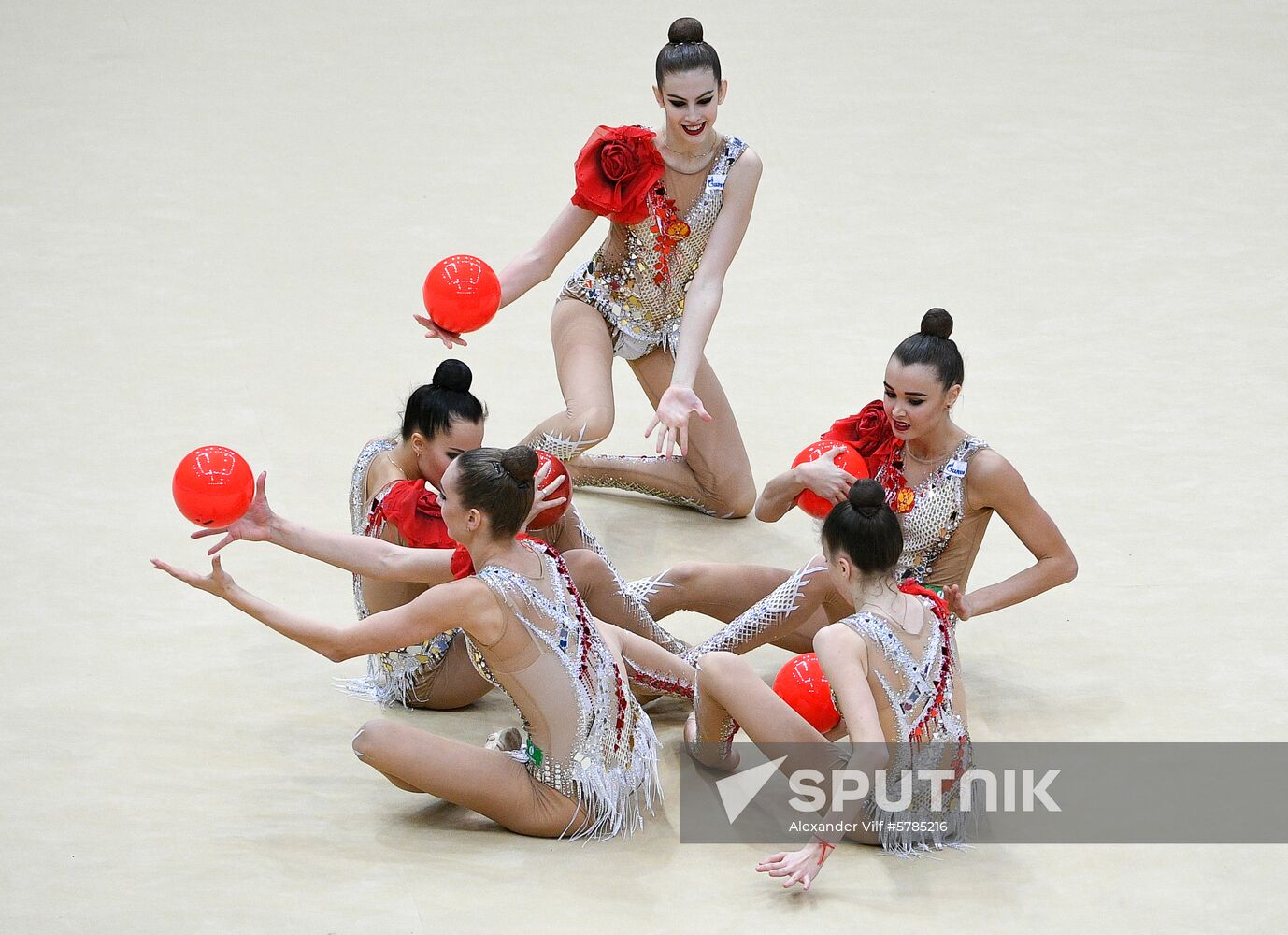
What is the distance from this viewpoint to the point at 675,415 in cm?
429

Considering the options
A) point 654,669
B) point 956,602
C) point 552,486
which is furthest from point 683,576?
point 956,602

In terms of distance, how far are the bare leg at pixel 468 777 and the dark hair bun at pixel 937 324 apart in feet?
4.67

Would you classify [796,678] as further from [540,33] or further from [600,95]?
[540,33]

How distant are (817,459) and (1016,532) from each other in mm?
518

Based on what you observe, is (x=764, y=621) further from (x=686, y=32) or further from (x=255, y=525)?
(x=686, y=32)

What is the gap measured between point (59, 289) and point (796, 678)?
3.85 meters

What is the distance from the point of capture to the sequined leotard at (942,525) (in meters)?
3.96

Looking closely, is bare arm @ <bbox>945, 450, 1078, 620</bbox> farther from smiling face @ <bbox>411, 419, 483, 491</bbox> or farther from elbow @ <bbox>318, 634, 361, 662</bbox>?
elbow @ <bbox>318, 634, 361, 662</bbox>

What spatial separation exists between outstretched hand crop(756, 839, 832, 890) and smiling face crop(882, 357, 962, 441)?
47.4 inches

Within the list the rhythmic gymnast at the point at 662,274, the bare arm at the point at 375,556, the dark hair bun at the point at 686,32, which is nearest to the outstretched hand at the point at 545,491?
the bare arm at the point at 375,556

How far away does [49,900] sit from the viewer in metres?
3.06

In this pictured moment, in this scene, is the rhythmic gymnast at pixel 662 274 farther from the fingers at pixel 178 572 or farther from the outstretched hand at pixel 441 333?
the fingers at pixel 178 572

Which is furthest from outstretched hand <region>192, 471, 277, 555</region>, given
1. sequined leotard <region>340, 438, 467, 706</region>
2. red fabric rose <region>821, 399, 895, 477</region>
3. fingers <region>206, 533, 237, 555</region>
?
red fabric rose <region>821, 399, 895, 477</region>

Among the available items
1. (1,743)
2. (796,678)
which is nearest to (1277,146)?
(796,678)
